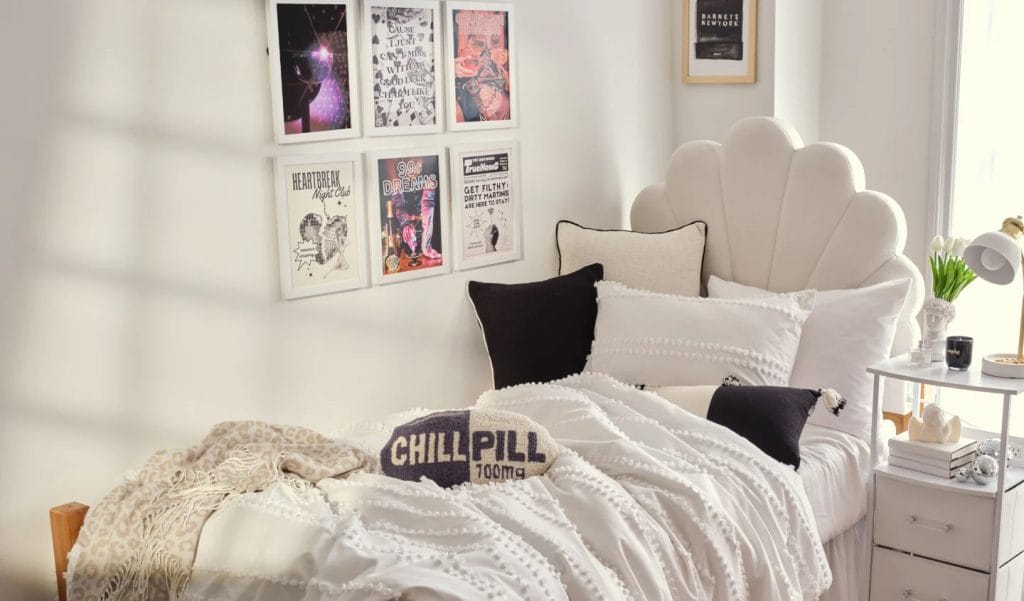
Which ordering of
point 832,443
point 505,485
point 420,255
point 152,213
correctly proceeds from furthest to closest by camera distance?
point 420,255, point 832,443, point 152,213, point 505,485

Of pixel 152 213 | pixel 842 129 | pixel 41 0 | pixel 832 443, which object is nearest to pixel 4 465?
pixel 152 213

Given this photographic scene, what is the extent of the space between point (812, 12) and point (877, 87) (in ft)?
1.14

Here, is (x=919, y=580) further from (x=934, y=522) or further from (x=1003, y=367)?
(x=1003, y=367)

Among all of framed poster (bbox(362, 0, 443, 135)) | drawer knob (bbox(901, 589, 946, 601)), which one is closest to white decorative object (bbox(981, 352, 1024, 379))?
drawer knob (bbox(901, 589, 946, 601))

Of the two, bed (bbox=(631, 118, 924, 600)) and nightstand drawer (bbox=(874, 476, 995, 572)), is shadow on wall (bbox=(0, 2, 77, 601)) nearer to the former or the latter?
bed (bbox=(631, 118, 924, 600))

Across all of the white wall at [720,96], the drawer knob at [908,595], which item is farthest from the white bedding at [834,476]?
the white wall at [720,96]

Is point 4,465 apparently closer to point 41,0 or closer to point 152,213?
point 152,213

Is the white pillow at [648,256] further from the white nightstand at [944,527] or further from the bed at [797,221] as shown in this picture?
the white nightstand at [944,527]

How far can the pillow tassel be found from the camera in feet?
9.32

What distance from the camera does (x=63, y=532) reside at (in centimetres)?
233

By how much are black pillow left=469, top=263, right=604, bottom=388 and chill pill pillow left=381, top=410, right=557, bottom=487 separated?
0.82 meters

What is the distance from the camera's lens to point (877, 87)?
3.71m

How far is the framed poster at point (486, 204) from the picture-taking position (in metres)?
3.29

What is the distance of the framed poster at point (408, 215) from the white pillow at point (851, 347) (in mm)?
1110
